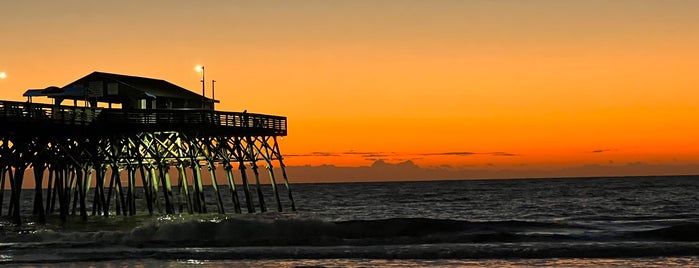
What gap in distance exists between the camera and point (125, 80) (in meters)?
51.0

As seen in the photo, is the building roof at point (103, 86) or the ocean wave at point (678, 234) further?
the building roof at point (103, 86)

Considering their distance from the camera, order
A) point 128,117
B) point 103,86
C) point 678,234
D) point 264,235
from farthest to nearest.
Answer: point 103,86
point 128,117
point 264,235
point 678,234

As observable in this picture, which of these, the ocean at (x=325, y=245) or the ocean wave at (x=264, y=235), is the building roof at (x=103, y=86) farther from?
the ocean wave at (x=264, y=235)

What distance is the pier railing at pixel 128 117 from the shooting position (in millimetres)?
40312

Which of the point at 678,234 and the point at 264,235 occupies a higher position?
the point at 264,235

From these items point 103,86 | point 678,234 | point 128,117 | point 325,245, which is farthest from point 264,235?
point 678,234

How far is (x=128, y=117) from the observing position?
45.1m

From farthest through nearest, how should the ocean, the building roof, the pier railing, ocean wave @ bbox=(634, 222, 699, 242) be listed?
the building roof, the pier railing, ocean wave @ bbox=(634, 222, 699, 242), the ocean

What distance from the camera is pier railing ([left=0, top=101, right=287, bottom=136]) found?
40.3m

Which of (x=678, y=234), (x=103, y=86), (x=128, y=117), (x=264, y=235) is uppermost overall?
(x=103, y=86)

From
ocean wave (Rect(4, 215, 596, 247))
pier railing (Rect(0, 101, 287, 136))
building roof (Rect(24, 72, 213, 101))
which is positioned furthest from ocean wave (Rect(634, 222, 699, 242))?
building roof (Rect(24, 72, 213, 101))

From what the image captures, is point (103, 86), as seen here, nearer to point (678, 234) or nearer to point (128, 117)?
point (128, 117)

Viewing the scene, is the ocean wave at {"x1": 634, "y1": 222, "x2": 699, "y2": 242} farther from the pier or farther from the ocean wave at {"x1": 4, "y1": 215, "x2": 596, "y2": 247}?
the pier

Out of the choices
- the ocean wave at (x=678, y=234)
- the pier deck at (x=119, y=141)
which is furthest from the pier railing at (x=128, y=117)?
the ocean wave at (x=678, y=234)
